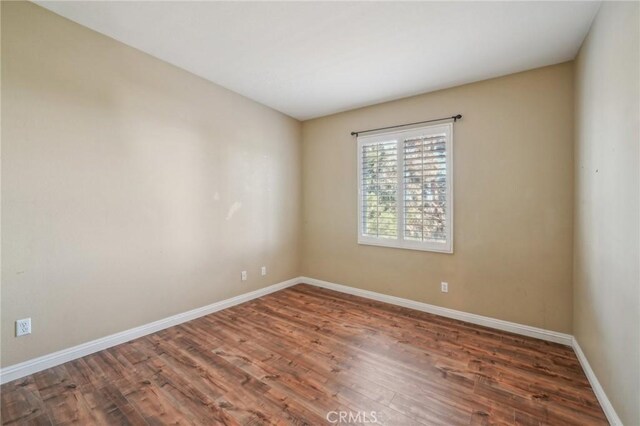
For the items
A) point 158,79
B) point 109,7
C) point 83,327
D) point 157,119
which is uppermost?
point 109,7

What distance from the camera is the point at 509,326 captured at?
2824 mm

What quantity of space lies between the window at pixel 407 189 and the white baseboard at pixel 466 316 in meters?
0.71

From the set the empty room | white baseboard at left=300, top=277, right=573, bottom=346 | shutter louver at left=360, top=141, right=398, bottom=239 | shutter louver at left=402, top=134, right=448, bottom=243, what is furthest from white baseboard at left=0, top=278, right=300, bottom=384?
shutter louver at left=402, top=134, right=448, bottom=243

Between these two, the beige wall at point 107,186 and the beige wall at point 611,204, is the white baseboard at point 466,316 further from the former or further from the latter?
the beige wall at point 107,186

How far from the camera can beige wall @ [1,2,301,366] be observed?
199 centimetres

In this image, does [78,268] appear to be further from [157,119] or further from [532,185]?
[532,185]

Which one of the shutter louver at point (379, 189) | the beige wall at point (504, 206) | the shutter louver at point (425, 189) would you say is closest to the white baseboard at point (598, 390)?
the beige wall at point (504, 206)

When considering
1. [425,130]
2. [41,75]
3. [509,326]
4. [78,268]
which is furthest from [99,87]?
[509,326]

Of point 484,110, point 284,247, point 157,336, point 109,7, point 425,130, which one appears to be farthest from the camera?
point 284,247

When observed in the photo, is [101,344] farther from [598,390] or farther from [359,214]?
[598,390]

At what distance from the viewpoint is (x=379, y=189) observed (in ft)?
12.2

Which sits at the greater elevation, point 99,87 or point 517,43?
point 517,43

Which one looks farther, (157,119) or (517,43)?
(157,119)

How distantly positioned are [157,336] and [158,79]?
2.56 m
